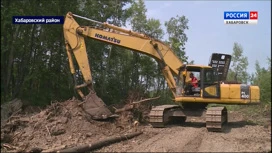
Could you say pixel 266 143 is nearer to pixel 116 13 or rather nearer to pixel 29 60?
pixel 29 60

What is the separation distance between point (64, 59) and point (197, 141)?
57.1 ft

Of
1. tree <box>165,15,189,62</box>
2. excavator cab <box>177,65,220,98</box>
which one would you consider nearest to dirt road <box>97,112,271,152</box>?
excavator cab <box>177,65,220,98</box>

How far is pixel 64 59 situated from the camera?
84.4 feet

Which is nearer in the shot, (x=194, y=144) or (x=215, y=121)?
(x=194, y=144)

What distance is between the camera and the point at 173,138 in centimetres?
1076

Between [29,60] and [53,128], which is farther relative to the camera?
[29,60]

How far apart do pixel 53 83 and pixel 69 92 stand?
52.1 inches

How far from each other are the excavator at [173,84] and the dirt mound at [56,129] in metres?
0.63

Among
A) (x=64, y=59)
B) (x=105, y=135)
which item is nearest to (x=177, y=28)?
(x=64, y=59)

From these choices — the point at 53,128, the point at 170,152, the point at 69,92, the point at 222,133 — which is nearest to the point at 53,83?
the point at 69,92

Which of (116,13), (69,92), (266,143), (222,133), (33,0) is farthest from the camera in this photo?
(116,13)

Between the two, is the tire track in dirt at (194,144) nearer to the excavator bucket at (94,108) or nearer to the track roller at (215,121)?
the track roller at (215,121)

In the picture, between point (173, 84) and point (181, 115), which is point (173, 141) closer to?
point (181, 115)

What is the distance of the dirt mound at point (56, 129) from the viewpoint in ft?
33.2
